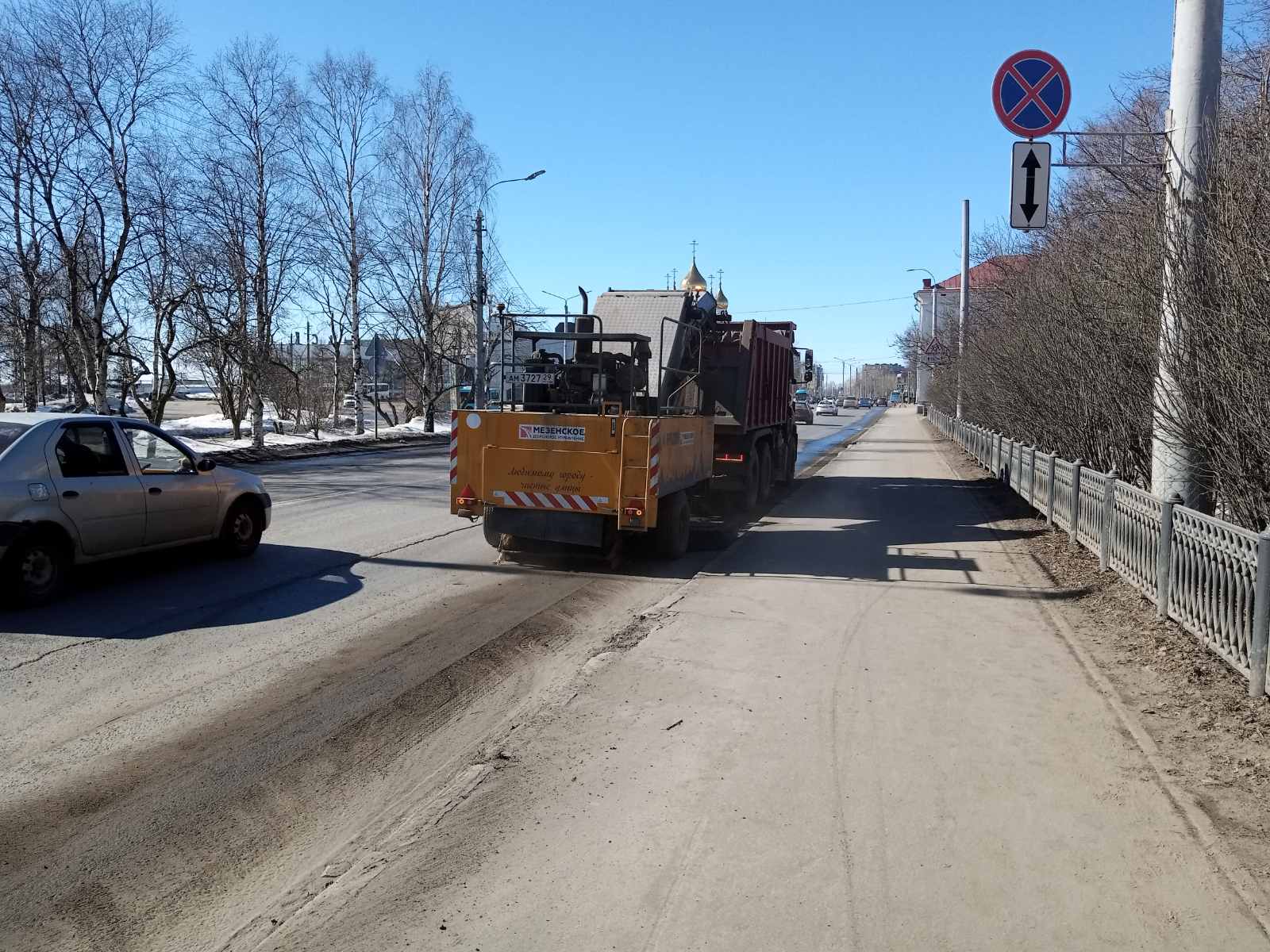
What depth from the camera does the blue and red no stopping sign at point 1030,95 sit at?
966 cm

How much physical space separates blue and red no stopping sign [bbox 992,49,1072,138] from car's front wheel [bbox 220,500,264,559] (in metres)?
8.60

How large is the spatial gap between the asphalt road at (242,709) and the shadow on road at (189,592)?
3 cm

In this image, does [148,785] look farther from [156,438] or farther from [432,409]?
[432,409]

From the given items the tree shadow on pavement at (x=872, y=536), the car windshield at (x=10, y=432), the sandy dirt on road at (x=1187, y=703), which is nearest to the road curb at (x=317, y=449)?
the car windshield at (x=10, y=432)

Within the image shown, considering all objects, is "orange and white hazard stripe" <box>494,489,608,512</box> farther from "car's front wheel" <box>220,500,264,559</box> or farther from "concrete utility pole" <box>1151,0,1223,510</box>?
"concrete utility pole" <box>1151,0,1223,510</box>

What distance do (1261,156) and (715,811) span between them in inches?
227

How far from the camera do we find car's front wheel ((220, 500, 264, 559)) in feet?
32.6

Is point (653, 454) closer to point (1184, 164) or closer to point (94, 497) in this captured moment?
point (94, 497)

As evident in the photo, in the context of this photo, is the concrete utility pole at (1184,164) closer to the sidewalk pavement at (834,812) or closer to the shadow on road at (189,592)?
the sidewalk pavement at (834,812)

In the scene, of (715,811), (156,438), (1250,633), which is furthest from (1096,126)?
(715,811)

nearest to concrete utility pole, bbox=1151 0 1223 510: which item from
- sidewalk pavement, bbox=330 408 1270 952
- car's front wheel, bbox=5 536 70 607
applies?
sidewalk pavement, bbox=330 408 1270 952

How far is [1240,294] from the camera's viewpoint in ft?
21.6

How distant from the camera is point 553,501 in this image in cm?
1020

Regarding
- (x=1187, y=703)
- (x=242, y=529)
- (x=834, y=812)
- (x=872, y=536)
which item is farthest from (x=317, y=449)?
(x=834, y=812)
